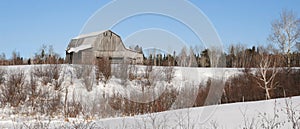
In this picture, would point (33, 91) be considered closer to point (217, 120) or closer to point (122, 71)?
point (122, 71)

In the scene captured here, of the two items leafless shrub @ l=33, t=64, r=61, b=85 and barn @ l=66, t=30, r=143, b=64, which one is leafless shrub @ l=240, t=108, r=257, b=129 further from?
leafless shrub @ l=33, t=64, r=61, b=85

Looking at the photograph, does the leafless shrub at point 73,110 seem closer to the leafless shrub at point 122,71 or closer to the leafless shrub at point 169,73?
the leafless shrub at point 122,71

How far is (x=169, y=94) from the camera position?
1412cm

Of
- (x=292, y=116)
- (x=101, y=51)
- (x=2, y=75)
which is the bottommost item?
(x=292, y=116)

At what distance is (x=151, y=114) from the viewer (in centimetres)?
775

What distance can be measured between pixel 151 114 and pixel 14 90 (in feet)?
32.2

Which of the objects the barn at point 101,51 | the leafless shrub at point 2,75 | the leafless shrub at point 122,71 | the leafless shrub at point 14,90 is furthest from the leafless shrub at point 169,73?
the leafless shrub at point 2,75

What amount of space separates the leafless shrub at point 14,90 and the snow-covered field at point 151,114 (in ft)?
2.04

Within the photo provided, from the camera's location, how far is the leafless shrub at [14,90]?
14.3 metres

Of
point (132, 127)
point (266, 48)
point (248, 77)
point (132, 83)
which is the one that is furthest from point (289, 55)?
point (132, 127)

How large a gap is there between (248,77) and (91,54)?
36.1 feet

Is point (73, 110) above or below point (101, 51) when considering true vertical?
below

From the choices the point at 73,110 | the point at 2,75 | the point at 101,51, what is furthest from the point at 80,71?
the point at 73,110

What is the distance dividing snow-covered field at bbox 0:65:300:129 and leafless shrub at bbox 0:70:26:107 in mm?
622
